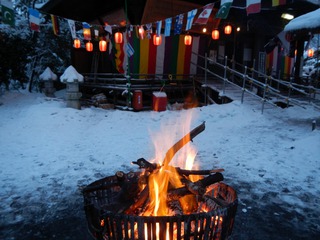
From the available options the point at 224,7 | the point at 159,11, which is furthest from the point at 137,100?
the point at 224,7

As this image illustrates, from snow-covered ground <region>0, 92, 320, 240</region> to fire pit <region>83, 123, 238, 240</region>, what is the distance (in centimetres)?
77

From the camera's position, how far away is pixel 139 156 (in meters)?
7.50

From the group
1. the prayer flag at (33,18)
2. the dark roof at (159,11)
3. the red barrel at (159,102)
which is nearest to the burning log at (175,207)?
the red barrel at (159,102)

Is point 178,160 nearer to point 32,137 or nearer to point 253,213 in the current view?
point 253,213

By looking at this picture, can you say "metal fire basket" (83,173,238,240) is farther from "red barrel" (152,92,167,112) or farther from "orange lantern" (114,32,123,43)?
"orange lantern" (114,32,123,43)

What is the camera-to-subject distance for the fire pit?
2.84 meters

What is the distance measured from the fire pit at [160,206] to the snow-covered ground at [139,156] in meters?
0.77

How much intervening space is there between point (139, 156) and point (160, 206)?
158 inches

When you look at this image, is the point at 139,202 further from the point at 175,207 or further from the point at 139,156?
the point at 139,156

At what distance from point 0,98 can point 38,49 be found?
5441 millimetres

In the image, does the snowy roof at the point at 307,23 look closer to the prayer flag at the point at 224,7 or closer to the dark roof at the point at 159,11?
the prayer flag at the point at 224,7

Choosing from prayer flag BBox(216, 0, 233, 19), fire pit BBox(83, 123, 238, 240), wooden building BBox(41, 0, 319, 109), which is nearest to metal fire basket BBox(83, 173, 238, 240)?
fire pit BBox(83, 123, 238, 240)

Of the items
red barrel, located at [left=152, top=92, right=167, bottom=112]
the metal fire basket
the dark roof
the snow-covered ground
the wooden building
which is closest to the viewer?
the metal fire basket

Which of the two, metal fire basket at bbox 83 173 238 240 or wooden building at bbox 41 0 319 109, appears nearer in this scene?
metal fire basket at bbox 83 173 238 240
